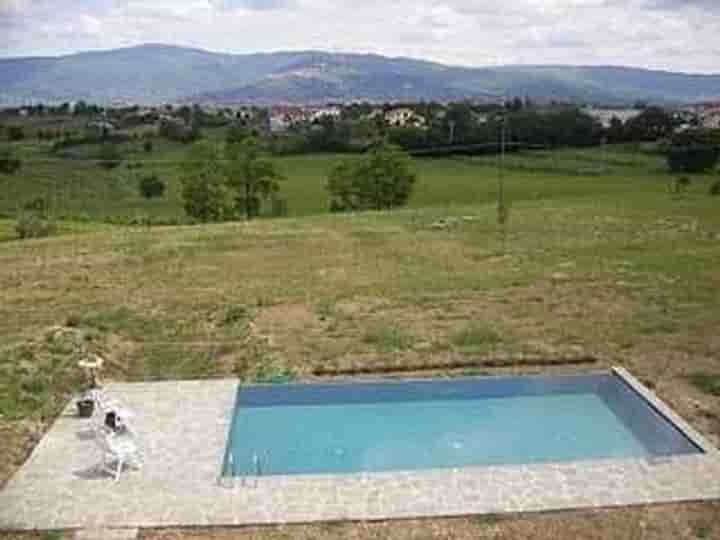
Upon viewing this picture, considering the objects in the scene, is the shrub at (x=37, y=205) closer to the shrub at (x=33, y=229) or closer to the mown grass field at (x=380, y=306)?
the shrub at (x=33, y=229)

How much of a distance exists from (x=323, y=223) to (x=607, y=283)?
→ 40.4 ft

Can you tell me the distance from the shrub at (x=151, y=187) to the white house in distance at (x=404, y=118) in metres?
17.5

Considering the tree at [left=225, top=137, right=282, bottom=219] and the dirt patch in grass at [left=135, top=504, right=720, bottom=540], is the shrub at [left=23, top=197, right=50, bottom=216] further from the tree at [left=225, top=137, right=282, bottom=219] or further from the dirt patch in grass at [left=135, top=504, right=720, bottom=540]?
the dirt patch in grass at [left=135, top=504, right=720, bottom=540]

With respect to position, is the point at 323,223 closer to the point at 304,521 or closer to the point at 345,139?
the point at 304,521

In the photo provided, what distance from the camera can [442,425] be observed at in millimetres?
11430

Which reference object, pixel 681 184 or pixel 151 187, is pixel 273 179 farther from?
pixel 681 184

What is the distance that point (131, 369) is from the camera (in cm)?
1316

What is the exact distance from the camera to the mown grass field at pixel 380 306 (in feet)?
37.1

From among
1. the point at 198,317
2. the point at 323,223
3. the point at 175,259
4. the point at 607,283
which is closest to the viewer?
the point at 198,317

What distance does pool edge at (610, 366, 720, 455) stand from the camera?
32.4 feet

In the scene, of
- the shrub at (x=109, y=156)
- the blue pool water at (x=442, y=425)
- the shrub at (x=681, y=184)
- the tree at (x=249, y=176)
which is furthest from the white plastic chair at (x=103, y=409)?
the shrub at (x=109, y=156)

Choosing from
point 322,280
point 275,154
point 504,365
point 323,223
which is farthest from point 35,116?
point 504,365

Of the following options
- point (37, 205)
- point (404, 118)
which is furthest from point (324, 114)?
point (37, 205)

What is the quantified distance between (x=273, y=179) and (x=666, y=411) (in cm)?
3525
